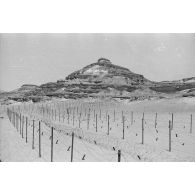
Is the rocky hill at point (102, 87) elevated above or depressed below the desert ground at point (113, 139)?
above

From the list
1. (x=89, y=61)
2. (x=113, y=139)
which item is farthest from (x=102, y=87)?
(x=113, y=139)

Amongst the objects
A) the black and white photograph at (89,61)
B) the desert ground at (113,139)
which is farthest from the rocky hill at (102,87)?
the black and white photograph at (89,61)

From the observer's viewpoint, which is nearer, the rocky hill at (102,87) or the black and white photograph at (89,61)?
the black and white photograph at (89,61)

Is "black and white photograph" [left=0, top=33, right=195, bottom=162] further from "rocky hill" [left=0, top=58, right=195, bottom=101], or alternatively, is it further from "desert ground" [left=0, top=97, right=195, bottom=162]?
"rocky hill" [left=0, top=58, right=195, bottom=101]

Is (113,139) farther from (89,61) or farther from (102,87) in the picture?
(102,87)

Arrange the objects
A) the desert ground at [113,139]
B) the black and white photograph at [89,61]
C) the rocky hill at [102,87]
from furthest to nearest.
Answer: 1. the rocky hill at [102,87]
2. the black and white photograph at [89,61]
3. the desert ground at [113,139]

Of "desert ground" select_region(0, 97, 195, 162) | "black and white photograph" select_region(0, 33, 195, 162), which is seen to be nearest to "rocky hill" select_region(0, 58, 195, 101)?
"desert ground" select_region(0, 97, 195, 162)

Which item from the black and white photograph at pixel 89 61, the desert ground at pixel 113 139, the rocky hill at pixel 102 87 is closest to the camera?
the desert ground at pixel 113 139

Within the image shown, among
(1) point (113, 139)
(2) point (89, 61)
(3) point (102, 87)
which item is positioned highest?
(2) point (89, 61)

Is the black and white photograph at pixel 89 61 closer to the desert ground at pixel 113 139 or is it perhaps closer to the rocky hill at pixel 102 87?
the desert ground at pixel 113 139

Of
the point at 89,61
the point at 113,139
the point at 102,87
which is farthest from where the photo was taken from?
the point at 102,87

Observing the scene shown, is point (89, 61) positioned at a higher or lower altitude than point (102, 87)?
higher

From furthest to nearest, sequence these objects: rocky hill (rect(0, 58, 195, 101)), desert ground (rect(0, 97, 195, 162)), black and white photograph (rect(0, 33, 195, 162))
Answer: rocky hill (rect(0, 58, 195, 101))
black and white photograph (rect(0, 33, 195, 162))
desert ground (rect(0, 97, 195, 162))
